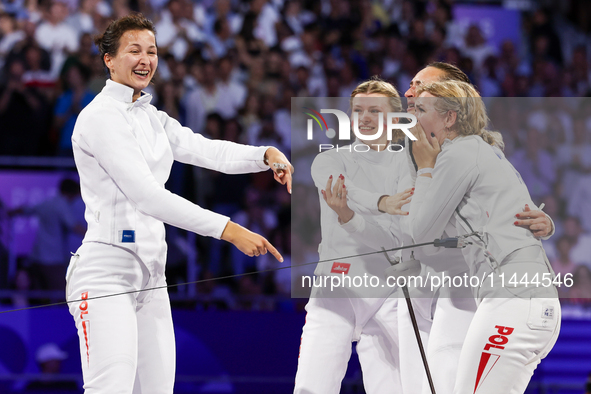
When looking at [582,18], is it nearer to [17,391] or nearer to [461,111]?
[461,111]

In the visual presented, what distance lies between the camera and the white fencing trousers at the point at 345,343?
10.00 ft

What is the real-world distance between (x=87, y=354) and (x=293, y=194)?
3.54ft

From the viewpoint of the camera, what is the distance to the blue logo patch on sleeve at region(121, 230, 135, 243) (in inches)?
108

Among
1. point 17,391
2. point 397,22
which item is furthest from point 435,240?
point 397,22

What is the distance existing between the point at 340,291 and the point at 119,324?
0.96 meters

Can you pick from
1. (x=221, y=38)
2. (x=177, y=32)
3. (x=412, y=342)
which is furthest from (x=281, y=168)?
(x=221, y=38)

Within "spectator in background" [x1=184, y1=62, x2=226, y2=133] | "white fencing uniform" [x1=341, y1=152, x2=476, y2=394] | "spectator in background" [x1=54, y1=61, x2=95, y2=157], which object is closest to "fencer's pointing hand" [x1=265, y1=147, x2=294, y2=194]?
"white fencing uniform" [x1=341, y1=152, x2=476, y2=394]

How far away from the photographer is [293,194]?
125 inches

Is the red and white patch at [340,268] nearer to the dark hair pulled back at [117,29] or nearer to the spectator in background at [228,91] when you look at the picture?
the dark hair pulled back at [117,29]

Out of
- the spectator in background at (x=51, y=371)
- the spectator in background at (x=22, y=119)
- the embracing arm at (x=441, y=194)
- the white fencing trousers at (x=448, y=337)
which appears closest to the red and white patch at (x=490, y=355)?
the white fencing trousers at (x=448, y=337)

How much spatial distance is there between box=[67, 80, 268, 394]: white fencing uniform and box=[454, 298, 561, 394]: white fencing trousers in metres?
1.00

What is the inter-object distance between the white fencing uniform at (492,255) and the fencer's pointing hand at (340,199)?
32 cm

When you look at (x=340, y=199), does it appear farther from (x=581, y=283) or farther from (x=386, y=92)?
(x=581, y=283)

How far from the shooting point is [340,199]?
3.10 metres
